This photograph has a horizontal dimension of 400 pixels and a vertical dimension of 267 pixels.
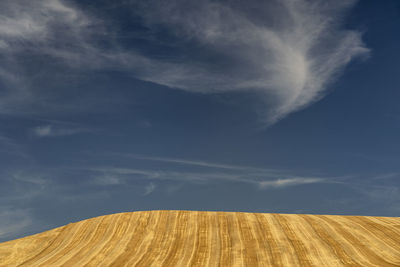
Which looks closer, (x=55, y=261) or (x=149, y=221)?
(x=55, y=261)

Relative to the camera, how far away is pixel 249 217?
402 cm

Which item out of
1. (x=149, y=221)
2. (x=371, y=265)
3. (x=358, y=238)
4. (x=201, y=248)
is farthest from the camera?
(x=149, y=221)

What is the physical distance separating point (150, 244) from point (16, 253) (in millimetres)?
1251

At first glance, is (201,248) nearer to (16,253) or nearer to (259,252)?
(259,252)

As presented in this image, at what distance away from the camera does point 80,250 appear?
10.8 feet

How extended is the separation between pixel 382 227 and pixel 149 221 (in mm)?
2488

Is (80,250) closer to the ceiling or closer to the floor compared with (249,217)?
closer to the floor

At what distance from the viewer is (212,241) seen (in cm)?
336

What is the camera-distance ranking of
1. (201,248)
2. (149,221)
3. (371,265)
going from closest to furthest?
(371,265) < (201,248) < (149,221)

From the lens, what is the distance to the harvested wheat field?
9.85ft

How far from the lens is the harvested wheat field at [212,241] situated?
3001 millimetres

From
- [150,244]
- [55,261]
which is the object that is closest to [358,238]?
[150,244]

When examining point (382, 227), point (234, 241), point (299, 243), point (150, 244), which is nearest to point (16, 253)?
point (150, 244)

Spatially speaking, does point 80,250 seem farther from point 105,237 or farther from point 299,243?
point 299,243
